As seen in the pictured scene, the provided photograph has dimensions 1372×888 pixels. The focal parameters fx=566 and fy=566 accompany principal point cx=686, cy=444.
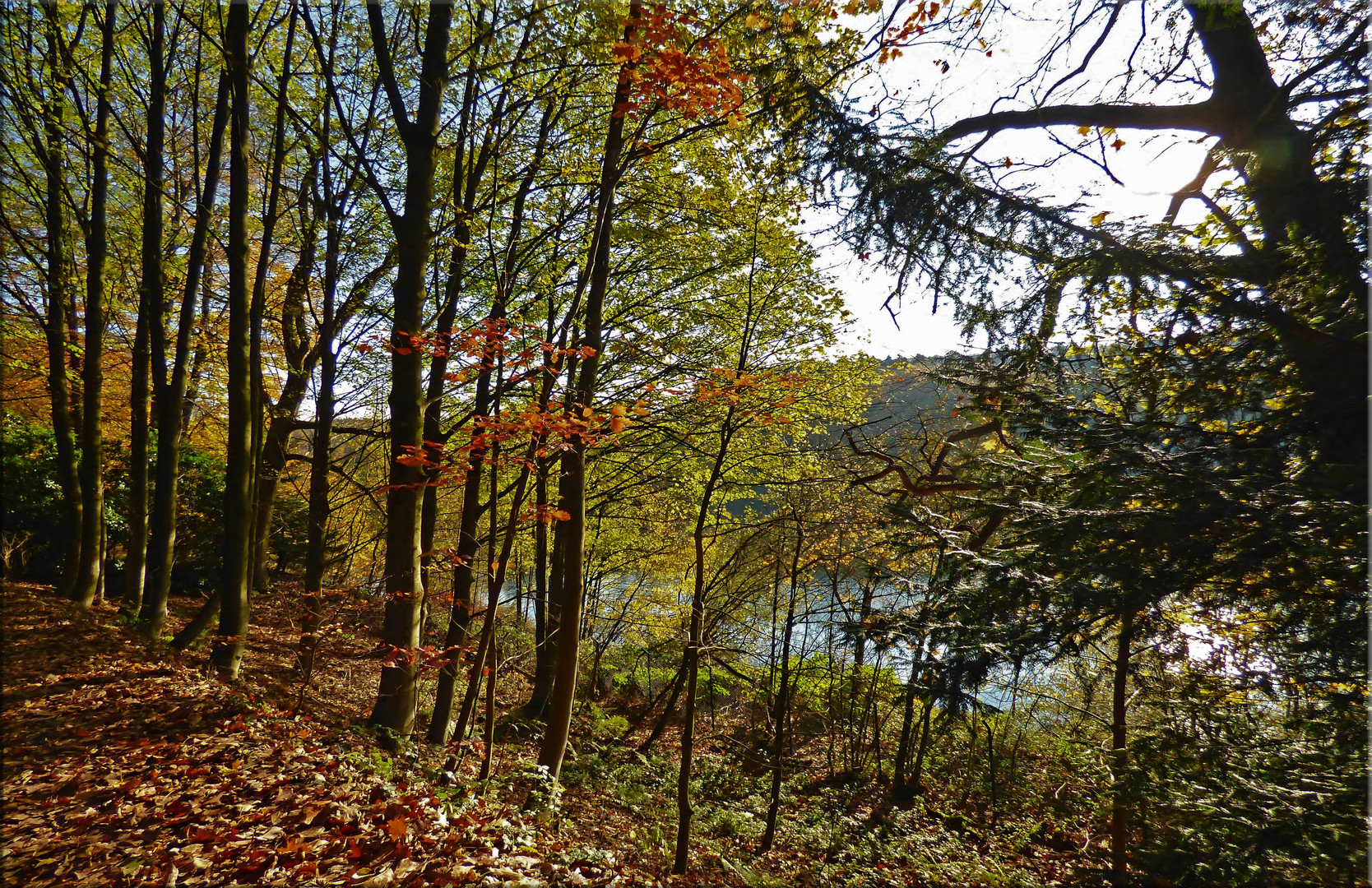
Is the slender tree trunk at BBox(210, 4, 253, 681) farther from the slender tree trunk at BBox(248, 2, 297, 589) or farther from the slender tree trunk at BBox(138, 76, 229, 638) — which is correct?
the slender tree trunk at BBox(138, 76, 229, 638)

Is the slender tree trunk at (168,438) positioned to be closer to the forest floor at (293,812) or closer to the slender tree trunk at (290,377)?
the forest floor at (293,812)

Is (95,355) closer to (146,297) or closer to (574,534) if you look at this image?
(146,297)

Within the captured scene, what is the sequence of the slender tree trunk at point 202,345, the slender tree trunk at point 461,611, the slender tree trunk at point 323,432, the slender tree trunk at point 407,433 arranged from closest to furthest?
the slender tree trunk at point 407,433, the slender tree trunk at point 461,611, the slender tree trunk at point 323,432, the slender tree trunk at point 202,345

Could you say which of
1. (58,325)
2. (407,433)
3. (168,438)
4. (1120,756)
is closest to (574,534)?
(407,433)

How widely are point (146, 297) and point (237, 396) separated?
2.67 m

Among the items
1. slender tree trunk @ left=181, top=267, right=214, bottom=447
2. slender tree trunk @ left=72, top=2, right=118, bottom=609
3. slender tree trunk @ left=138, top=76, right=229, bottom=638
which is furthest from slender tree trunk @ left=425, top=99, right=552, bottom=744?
slender tree trunk @ left=181, top=267, right=214, bottom=447

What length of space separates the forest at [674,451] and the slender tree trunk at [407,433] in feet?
0.12

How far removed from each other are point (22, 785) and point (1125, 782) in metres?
6.42

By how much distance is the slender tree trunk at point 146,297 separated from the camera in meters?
6.61

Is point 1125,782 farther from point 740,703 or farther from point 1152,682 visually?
point 740,703

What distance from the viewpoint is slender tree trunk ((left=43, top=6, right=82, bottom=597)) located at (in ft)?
22.3

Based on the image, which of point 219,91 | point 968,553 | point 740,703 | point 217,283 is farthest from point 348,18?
point 740,703

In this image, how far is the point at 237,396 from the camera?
19.9 feet

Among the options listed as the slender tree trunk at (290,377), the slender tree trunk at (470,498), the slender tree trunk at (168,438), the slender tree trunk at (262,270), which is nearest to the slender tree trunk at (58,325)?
the slender tree trunk at (168,438)
